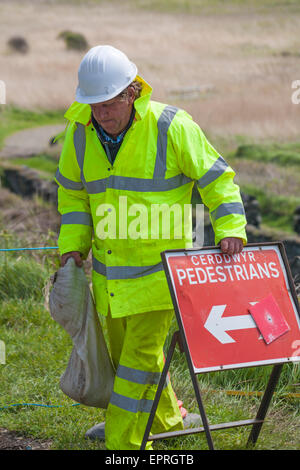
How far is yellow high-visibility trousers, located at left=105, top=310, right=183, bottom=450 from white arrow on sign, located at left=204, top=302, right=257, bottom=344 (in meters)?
0.41

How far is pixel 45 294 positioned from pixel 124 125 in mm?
2724

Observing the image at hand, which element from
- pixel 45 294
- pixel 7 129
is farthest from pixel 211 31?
pixel 45 294

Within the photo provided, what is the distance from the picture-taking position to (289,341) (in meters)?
3.58

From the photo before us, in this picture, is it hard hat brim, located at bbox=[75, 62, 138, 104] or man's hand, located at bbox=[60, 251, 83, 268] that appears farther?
man's hand, located at bbox=[60, 251, 83, 268]

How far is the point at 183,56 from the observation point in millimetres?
24516

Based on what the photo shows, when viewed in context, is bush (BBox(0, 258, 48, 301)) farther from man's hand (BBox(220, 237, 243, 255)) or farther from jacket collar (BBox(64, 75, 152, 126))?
man's hand (BBox(220, 237, 243, 255))

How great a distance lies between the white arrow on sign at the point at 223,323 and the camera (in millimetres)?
3459

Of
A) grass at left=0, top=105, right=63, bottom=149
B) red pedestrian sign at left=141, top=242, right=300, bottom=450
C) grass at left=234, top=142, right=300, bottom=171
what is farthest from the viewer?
grass at left=0, top=105, right=63, bottom=149

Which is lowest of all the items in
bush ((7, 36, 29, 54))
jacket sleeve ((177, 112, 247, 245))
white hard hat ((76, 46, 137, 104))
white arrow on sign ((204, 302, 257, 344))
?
bush ((7, 36, 29, 54))

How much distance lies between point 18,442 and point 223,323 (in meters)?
1.60

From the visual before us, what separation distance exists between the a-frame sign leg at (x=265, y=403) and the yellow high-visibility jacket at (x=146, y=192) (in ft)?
2.15

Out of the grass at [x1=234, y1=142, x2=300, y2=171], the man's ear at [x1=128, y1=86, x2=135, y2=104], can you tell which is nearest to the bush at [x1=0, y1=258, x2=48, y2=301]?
the man's ear at [x1=128, y1=86, x2=135, y2=104]

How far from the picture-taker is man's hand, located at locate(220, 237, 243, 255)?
3596mm

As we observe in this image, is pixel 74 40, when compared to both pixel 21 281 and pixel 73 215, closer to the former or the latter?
pixel 21 281
